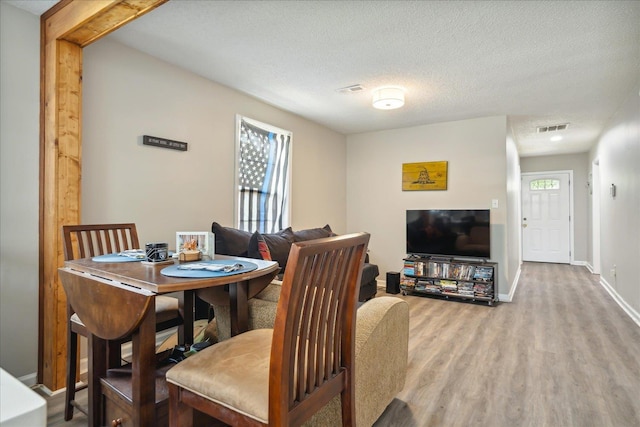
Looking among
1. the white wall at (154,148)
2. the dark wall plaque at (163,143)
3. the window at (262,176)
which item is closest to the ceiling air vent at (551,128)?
the window at (262,176)

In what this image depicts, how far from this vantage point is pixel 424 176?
4.89 meters

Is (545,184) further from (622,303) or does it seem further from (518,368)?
(518,368)

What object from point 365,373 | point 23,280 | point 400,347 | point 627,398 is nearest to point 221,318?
point 365,373

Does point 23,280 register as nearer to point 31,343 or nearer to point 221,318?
point 31,343

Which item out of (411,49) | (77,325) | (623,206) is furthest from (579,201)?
(77,325)

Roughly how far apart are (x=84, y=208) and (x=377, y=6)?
2.34m

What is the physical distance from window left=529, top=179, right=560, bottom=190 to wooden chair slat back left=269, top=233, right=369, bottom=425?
7.90 meters

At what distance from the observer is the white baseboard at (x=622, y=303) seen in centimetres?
338

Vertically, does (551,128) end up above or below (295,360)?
above

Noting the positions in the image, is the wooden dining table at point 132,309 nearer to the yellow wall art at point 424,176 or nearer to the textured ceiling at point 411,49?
the textured ceiling at point 411,49

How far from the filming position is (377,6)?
6.86ft

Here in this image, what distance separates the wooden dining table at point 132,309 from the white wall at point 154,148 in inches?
41.6

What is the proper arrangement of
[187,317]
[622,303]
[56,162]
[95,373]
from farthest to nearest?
[622,303] → [56,162] → [187,317] → [95,373]

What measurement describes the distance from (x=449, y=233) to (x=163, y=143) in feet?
11.6
